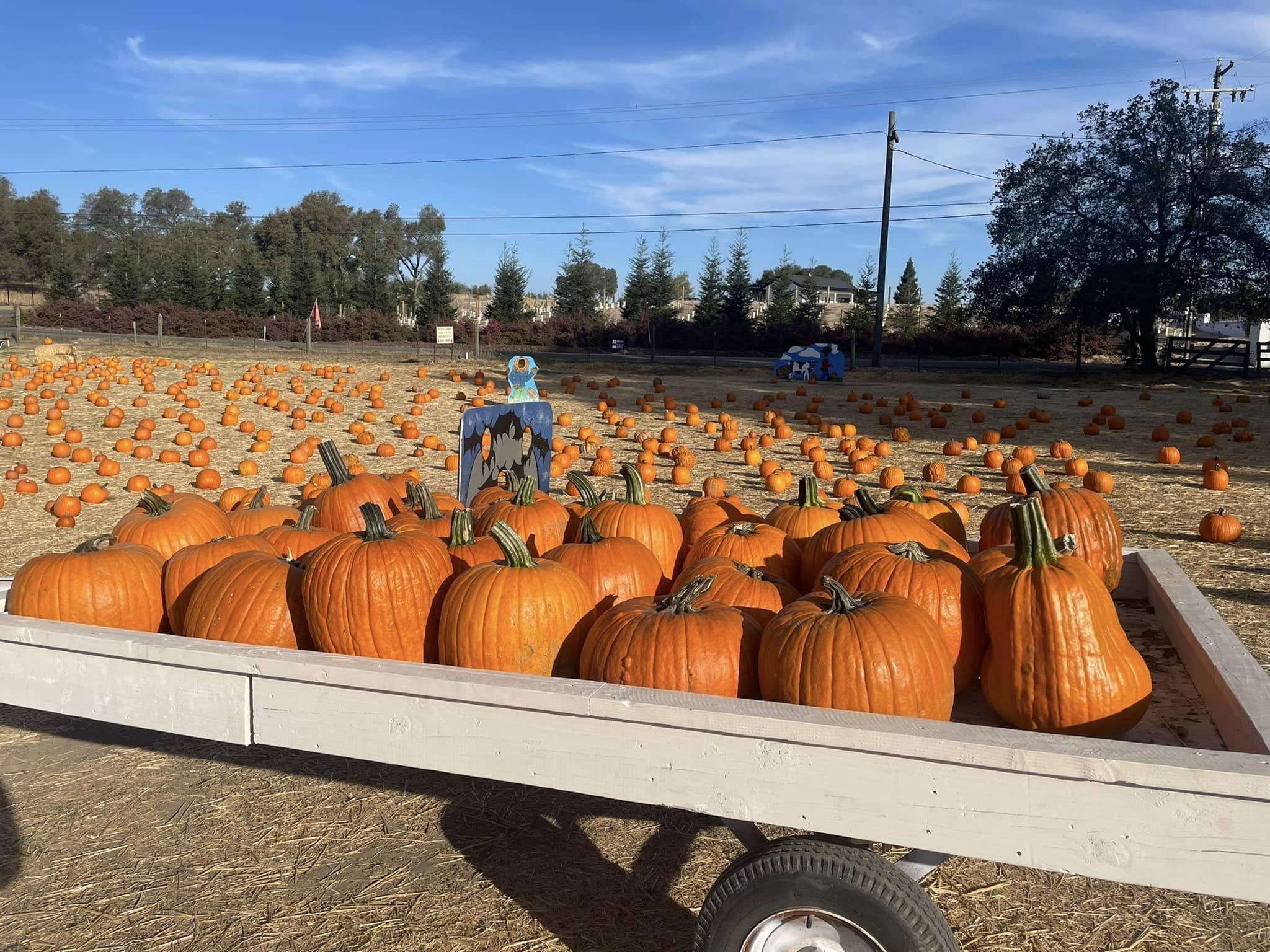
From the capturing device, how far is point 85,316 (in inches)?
1836

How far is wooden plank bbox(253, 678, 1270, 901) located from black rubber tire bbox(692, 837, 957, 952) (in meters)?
0.11

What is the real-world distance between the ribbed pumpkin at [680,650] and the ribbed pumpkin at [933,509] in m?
1.31

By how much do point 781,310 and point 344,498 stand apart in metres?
40.7

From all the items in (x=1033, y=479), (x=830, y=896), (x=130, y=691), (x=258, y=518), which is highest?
(x=1033, y=479)

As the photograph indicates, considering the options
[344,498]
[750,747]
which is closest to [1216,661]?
[750,747]

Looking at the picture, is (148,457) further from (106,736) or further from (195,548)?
(195,548)

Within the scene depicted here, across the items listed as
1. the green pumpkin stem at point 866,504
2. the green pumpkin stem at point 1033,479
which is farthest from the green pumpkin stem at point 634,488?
the green pumpkin stem at point 1033,479

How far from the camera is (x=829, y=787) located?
1954mm

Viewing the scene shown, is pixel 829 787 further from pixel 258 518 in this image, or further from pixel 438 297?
pixel 438 297

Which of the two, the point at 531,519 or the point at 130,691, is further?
the point at 531,519

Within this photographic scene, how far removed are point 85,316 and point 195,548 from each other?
51.1 meters

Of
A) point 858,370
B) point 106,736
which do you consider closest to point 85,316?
point 858,370

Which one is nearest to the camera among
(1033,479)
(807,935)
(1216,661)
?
(807,935)

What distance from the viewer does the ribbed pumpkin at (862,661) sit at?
2.37 meters
